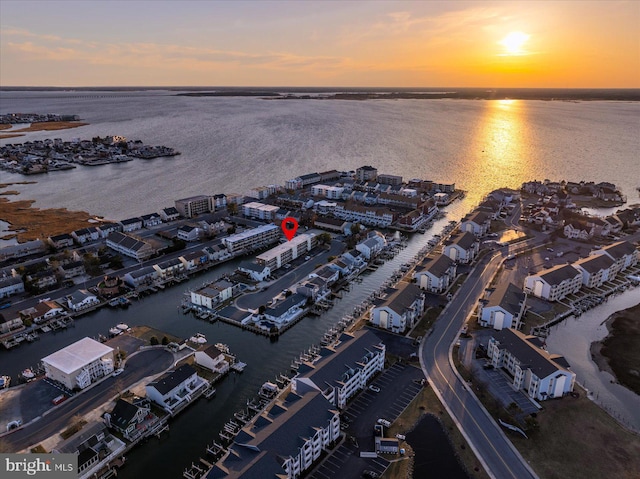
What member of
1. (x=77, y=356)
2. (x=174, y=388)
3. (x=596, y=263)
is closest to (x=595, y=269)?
(x=596, y=263)

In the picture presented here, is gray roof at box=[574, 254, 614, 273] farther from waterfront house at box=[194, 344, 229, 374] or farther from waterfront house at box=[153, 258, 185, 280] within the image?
waterfront house at box=[153, 258, 185, 280]

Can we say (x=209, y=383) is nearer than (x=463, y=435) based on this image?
No

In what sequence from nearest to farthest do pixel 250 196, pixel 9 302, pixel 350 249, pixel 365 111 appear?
pixel 9 302, pixel 350 249, pixel 250 196, pixel 365 111

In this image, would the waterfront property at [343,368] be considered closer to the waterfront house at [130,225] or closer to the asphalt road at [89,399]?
the asphalt road at [89,399]

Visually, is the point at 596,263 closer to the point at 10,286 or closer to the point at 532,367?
the point at 532,367

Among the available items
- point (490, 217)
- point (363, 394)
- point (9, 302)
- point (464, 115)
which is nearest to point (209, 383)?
point (363, 394)

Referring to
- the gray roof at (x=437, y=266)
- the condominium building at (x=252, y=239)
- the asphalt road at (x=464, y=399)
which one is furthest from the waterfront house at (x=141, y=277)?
the asphalt road at (x=464, y=399)

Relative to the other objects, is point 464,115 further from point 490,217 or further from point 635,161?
point 490,217
